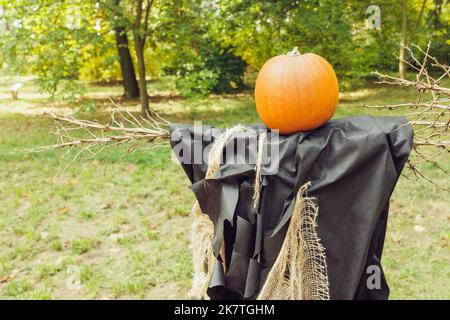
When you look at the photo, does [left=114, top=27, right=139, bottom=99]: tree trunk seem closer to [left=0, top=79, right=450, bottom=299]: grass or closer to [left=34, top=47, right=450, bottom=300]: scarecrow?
[left=0, top=79, right=450, bottom=299]: grass

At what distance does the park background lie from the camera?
3.60 m

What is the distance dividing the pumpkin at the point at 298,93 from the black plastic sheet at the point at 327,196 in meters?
0.06

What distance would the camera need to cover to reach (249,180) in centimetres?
171

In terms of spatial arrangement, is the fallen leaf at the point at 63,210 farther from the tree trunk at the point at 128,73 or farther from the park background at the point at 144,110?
the tree trunk at the point at 128,73

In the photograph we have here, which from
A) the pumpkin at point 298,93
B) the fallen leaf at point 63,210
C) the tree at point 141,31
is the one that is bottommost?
the fallen leaf at point 63,210

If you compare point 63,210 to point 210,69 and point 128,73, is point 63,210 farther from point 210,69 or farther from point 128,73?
point 210,69

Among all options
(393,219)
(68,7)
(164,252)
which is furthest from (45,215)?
(68,7)

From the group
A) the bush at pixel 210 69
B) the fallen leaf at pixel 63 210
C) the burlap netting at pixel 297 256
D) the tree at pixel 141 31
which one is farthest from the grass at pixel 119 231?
the tree at pixel 141 31

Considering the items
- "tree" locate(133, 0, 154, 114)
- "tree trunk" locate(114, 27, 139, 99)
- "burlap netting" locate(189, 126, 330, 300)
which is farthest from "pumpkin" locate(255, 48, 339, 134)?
"tree trunk" locate(114, 27, 139, 99)

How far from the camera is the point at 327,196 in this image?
164 centimetres

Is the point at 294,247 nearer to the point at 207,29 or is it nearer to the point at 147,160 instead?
the point at 147,160

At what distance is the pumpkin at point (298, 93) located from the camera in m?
1.74

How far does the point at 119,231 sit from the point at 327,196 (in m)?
3.02

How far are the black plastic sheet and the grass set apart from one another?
62 centimetres
